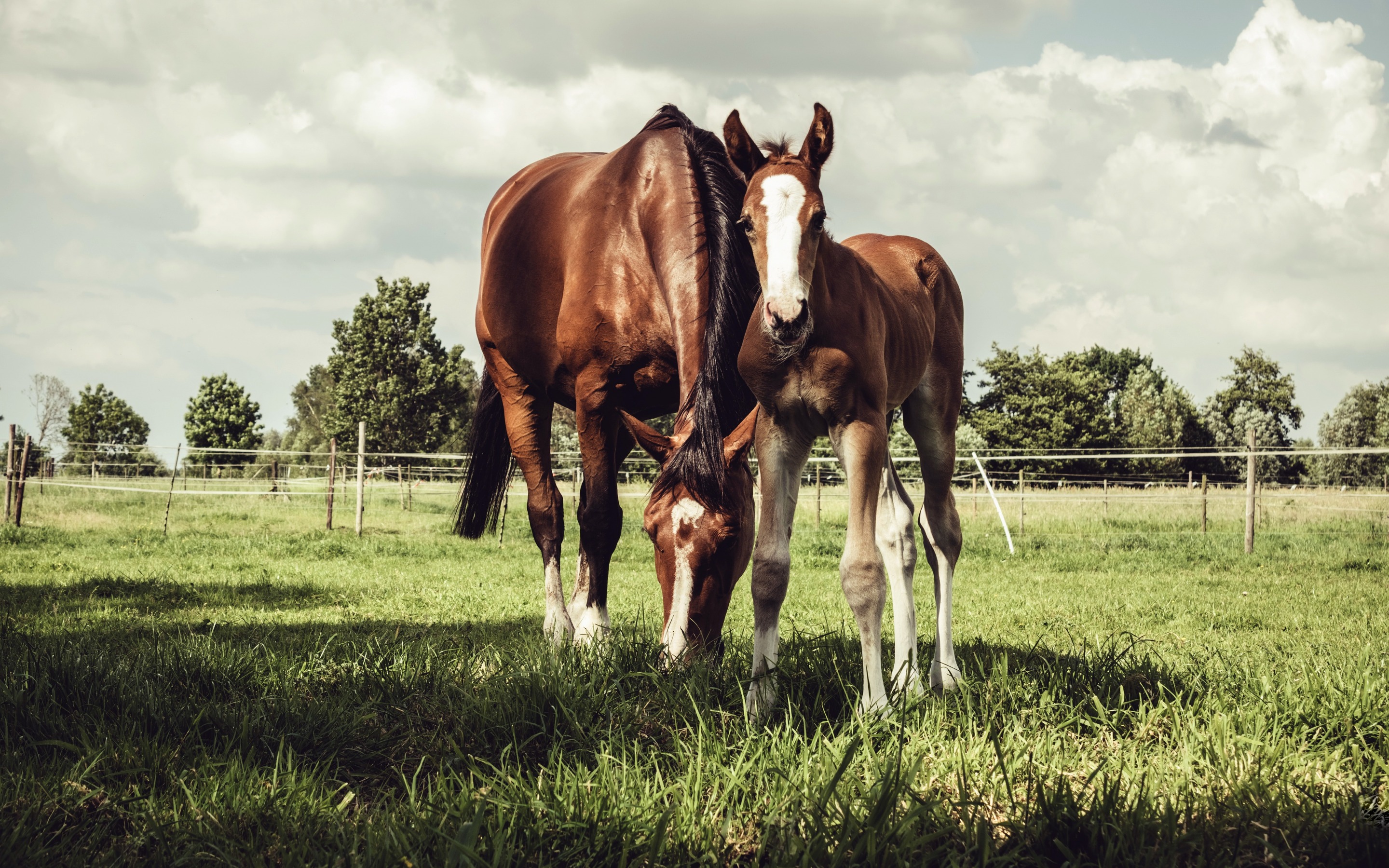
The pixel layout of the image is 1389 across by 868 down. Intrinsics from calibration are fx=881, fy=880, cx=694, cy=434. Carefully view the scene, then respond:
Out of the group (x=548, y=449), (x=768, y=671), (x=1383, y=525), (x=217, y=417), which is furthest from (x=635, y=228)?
(x=217, y=417)

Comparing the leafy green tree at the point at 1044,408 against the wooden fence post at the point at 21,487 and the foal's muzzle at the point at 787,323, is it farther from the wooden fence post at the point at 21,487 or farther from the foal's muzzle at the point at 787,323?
the foal's muzzle at the point at 787,323

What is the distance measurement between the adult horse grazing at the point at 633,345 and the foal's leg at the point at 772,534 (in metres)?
0.15

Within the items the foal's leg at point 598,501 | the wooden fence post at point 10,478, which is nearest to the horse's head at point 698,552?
the foal's leg at point 598,501

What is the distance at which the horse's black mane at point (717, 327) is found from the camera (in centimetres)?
314

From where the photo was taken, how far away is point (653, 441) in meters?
3.45

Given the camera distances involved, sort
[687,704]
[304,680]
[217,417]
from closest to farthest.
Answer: [687,704] < [304,680] < [217,417]

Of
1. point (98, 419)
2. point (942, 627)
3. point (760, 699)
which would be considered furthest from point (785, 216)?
point (98, 419)

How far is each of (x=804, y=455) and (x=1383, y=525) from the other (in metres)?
18.0

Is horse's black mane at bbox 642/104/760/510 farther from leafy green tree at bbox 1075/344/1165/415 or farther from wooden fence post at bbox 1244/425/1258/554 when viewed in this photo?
leafy green tree at bbox 1075/344/1165/415

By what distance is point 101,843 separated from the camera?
2.13 metres

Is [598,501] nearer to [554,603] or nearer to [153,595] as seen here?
[554,603]

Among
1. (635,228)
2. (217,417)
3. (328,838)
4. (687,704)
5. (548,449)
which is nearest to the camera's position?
(328,838)

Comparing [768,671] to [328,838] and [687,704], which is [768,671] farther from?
[328,838]

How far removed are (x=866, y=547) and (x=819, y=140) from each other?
138 cm
